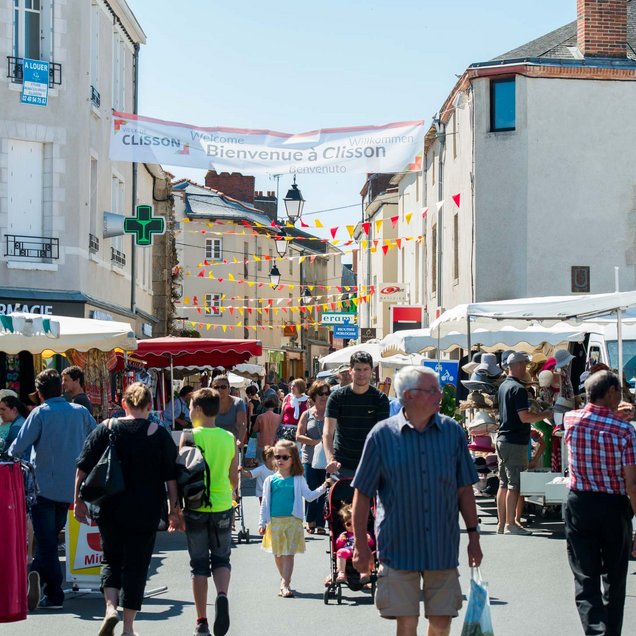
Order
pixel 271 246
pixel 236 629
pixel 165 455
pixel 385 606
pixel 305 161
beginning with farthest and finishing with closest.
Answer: pixel 271 246
pixel 305 161
pixel 236 629
pixel 165 455
pixel 385 606

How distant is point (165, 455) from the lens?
26.5ft

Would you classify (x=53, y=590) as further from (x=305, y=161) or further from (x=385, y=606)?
(x=305, y=161)

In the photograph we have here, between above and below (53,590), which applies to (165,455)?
above

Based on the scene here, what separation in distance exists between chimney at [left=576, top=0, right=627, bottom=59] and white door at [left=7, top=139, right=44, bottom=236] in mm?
13282

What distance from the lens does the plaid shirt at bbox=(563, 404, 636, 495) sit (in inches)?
291

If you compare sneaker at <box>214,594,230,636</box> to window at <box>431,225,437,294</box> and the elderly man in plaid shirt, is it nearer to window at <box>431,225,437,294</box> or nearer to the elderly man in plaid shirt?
the elderly man in plaid shirt

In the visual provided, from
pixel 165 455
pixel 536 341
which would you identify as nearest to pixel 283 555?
pixel 165 455

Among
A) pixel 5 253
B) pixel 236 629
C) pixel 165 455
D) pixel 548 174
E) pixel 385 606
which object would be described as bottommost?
pixel 236 629

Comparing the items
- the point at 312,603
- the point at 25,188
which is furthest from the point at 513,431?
the point at 25,188

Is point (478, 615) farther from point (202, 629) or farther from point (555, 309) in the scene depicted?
point (555, 309)

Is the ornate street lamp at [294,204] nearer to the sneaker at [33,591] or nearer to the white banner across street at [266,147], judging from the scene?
the white banner across street at [266,147]

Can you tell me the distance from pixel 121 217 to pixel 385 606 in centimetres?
2224

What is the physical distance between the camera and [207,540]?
8.45 meters

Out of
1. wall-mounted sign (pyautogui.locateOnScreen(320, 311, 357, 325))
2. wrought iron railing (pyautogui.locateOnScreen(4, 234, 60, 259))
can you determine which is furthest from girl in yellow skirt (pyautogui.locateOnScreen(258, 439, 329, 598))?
wall-mounted sign (pyautogui.locateOnScreen(320, 311, 357, 325))
